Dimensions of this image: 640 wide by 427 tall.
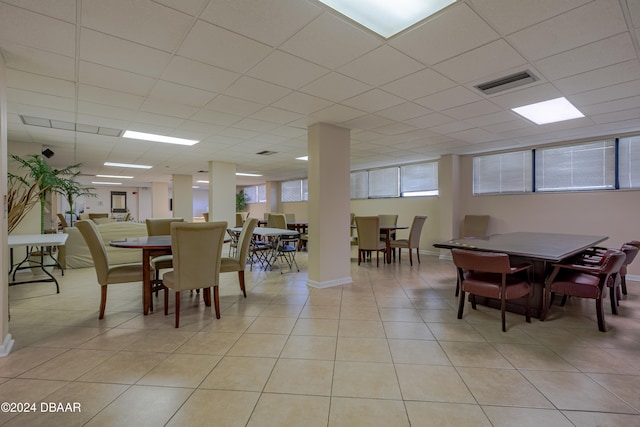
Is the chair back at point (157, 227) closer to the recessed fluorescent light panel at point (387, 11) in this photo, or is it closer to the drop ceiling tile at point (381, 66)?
the drop ceiling tile at point (381, 66)

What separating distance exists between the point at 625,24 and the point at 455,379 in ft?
8.88

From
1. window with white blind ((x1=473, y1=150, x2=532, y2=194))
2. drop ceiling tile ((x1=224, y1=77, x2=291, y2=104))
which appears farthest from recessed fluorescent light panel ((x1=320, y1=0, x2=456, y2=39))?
window with white blind ((x1=473, y1=150, x2=532, y2=194))

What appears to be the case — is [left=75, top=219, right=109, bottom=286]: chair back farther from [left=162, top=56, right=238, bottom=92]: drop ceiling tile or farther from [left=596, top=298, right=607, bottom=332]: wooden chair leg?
[left=596, top=298, right=607, bottom=332]: wooden chair leg

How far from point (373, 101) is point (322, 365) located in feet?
9.34

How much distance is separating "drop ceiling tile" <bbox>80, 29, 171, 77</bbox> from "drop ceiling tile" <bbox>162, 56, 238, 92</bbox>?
0.08m

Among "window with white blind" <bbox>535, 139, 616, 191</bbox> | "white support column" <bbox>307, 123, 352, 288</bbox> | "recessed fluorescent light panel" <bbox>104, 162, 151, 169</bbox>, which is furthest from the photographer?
"recessed fluorescent light panel" <bbox>104, 162, 151, 169</bbox>

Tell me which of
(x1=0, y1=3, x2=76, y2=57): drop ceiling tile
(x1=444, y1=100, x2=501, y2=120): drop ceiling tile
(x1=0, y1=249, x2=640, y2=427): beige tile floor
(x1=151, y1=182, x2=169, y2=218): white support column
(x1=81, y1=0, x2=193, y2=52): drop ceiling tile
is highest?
(x1=444, y1=100, x2=501, y2=120): drop ceiling tile

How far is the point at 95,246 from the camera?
3.02 meters

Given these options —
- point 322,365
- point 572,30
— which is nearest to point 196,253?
point 322,365

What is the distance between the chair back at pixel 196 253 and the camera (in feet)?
9.36

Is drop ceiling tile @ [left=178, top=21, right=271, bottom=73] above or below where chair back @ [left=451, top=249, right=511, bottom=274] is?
above

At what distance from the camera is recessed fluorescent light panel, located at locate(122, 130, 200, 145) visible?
4.98 meters

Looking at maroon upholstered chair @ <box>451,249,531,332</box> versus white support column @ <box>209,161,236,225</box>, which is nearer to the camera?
maroon upholstered chair @ <box>451,249,531,332</box>

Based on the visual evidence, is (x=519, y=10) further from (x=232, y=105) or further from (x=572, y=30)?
(x=232, y=105)
